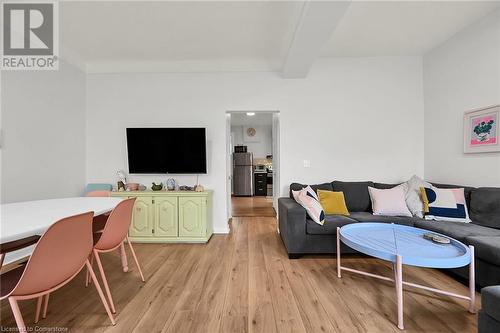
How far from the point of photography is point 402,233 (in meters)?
2.15

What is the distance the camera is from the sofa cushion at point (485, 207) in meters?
2.29

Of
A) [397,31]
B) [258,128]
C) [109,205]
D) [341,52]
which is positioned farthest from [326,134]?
[258,128]

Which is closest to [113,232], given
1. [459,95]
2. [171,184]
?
[171,184]

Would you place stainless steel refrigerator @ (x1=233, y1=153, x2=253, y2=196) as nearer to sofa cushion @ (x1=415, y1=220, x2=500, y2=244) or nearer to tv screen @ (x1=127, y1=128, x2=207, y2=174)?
tv screen @ (x1=127, y1=128, x2=207, y2=174)

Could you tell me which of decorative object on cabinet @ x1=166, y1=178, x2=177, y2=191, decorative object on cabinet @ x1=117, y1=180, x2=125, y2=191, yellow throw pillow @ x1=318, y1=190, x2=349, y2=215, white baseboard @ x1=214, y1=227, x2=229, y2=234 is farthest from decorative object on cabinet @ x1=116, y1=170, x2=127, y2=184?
yellow throw pillow @ x1=318, y1=190, x2=349, y2=215

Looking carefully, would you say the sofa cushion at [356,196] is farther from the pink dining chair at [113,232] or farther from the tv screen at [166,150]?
the pink dining chair at [113,232]

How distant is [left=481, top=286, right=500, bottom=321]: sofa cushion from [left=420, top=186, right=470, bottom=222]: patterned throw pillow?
1647 mm

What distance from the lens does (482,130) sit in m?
2.65

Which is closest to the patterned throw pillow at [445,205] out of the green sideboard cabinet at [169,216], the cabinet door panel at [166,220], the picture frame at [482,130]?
the picture frame at [482,130]

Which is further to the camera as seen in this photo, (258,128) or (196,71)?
(258,128)

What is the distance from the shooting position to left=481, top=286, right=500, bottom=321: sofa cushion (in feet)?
3.84

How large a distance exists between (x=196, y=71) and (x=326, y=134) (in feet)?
7.83

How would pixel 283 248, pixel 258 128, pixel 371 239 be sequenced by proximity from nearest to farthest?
pixel 371 239, pixel 283 248, pixel 258 128

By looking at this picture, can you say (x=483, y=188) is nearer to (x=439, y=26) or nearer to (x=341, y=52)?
(x=439, y=26)
